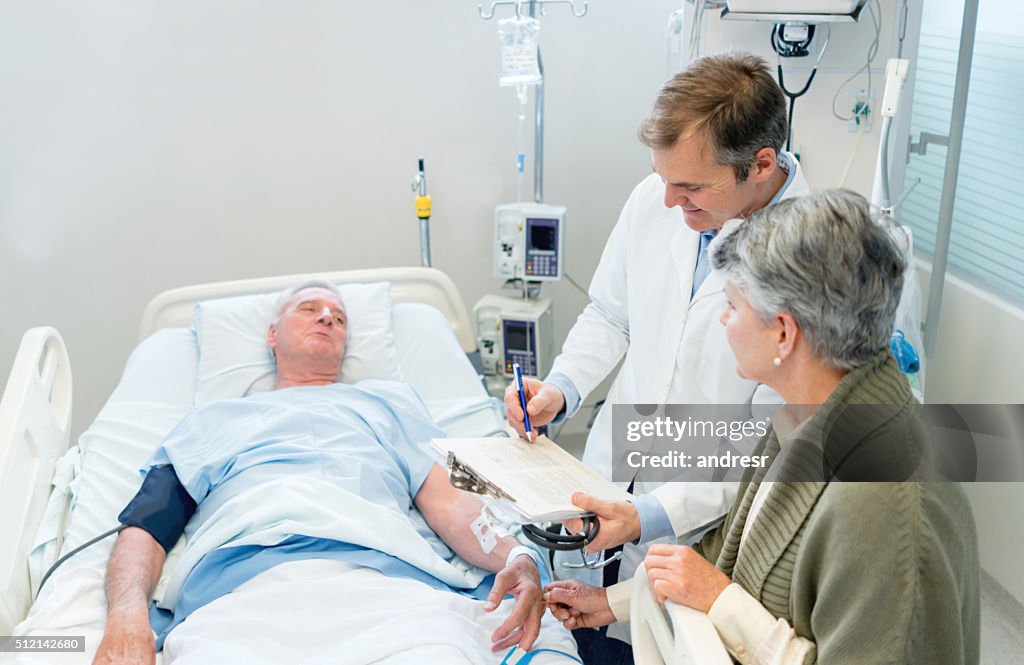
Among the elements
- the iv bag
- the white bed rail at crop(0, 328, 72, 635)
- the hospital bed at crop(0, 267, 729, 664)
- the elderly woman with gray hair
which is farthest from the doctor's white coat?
the white bed rail at crop(0, 328, 72, 635)

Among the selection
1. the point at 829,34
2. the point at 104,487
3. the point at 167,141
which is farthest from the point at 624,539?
the point at 167,141

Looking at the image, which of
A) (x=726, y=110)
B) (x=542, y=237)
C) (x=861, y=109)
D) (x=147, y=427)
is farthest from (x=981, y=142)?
(x=147, y=427)

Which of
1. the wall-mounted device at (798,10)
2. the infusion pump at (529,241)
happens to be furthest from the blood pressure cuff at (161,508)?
the wall-mounted device at (798,10)

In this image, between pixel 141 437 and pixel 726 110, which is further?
pixel 141 437

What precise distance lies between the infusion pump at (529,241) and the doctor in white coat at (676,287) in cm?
97

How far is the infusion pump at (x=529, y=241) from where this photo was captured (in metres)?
3.03

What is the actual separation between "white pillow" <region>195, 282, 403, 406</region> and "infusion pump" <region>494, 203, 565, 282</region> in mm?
546

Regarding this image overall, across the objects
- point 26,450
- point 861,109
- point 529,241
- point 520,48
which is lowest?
point 26,450

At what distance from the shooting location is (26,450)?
1.91 metres

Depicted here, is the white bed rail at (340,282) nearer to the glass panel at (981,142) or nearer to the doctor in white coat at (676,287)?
the doctor in white coat at (676,287)

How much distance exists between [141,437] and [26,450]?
40cm

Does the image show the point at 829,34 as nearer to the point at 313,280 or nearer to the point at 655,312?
the point at 655,312

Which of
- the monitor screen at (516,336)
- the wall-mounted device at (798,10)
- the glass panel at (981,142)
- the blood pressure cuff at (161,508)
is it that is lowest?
the blood pressure cuff at (161,508)

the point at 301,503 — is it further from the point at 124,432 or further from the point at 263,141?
the point at 263,141
